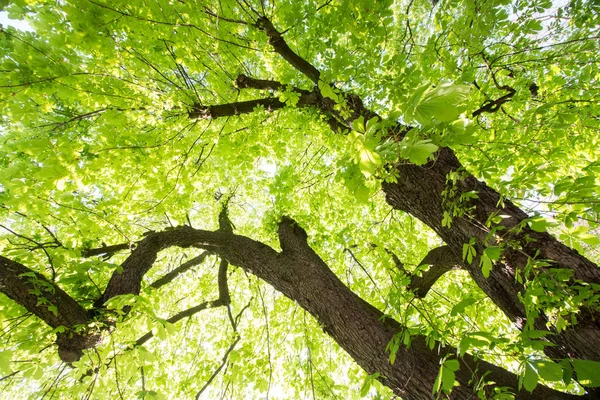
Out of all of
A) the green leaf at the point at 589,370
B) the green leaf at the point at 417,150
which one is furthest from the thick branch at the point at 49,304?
the green leaf at the point at 589,370

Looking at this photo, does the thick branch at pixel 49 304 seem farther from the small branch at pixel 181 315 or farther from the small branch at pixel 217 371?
the small branch at pixel 217 371

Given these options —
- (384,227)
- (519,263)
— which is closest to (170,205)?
(384,227)

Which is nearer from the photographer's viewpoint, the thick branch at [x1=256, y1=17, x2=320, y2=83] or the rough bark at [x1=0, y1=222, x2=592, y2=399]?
the rough bark at [x1=0, y1=222, x2=592, y2=399]

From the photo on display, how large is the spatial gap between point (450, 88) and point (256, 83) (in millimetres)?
3409

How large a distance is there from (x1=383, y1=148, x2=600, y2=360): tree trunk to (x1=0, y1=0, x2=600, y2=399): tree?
0.05 feet

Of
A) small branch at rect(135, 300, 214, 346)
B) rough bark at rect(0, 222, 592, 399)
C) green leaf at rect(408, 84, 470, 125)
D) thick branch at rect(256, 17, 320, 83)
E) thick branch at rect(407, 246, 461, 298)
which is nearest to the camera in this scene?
green leaf at rect(408, 84, 470, 125)

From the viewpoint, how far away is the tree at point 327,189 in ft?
4.11

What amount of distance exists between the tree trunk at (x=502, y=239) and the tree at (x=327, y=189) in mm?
16

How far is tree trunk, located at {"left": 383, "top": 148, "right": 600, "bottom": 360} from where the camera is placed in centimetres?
172

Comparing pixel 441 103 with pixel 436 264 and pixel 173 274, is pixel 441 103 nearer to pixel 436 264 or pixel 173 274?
pixel 436 264

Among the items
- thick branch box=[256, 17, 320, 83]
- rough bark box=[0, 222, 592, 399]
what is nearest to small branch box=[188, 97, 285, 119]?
thick branch box=[256, 17, 320, 83]

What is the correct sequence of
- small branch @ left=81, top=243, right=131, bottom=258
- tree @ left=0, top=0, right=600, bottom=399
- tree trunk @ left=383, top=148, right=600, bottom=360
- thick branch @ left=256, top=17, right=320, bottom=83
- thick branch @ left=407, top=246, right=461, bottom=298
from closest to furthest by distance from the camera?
tree @ left=0, top=0, right=600, bottom=399, tree trunk @ left=383, top=148, right=600, bottom=360, thick branch @ left=256, top=17, right=320, bottom=83, thick branch @ left=407, top=246, right=461, bottom=298, small branch @ left=81, top=243, right=131, bottom=258

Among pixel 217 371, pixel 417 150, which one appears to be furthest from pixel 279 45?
pixel 217 371

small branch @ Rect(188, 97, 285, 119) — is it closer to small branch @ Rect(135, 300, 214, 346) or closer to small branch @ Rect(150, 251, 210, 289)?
small branch @ Rect(150, 251, 210, 289)
